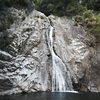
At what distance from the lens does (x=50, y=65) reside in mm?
35250

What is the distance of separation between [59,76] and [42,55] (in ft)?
12.4

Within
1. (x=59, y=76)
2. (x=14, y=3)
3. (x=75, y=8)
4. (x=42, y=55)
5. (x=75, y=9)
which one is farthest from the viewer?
(x=75, y=8)

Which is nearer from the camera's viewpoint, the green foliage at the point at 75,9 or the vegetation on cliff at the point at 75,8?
the vegetation on cliff at the point at 75,8

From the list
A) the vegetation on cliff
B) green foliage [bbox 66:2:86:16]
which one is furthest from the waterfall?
green foliage [bbox 66:2:86:16]

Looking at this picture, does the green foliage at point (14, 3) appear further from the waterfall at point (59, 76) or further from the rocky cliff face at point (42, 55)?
the waterfall at point (59, 76)

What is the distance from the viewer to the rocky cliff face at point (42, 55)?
32.3 metres

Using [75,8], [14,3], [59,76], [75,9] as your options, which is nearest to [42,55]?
[59,76]

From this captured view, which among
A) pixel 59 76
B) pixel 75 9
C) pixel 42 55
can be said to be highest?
pixel 75 9

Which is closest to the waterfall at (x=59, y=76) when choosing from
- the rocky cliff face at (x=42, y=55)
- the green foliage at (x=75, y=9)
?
the rocky cliff face at (x=42, y=55)

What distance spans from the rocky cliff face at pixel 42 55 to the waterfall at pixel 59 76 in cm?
19

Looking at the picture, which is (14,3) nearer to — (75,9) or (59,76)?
(75,9)

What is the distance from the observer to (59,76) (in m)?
34.7

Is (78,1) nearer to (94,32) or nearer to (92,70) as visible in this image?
(94,32)

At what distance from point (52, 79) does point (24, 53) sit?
5.18m
